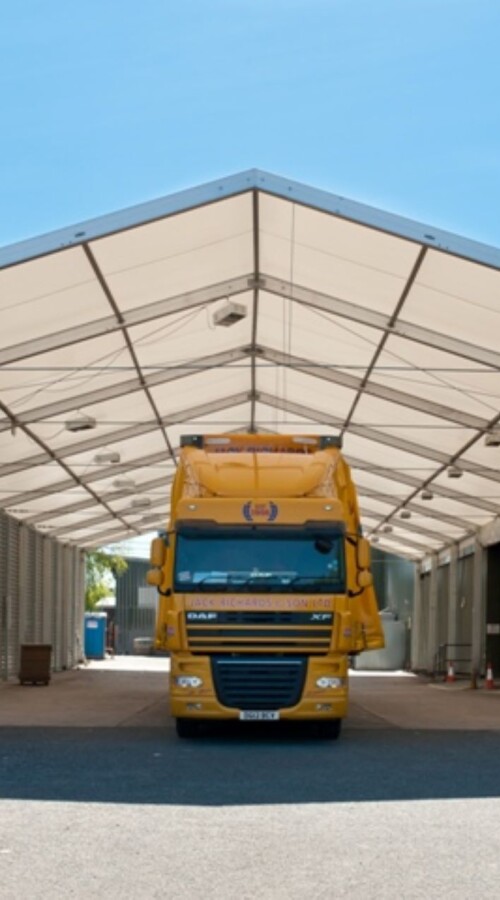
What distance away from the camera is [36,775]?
477 inches

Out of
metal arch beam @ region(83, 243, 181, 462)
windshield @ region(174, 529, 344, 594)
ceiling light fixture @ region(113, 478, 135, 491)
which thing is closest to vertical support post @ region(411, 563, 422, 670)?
ceiling light fixture @ region(113, 478, 135, 491)

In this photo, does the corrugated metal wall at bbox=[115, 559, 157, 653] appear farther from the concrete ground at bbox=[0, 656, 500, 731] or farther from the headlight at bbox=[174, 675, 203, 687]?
the headlight at bbox=[174, 675, 203, 687]

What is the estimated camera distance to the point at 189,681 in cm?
1566

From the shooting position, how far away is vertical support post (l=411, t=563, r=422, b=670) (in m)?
50.6

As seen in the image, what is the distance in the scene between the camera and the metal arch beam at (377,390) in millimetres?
24578

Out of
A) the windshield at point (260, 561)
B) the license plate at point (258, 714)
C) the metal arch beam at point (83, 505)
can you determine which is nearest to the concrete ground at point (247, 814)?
the license plate at point (258, 714)

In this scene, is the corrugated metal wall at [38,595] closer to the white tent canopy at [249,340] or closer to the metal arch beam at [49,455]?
the white tent canopy at [249,340]

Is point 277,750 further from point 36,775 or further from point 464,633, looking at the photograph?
point 464,633

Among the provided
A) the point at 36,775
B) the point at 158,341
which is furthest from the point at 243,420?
the point at 36,775

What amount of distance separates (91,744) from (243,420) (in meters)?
16.6

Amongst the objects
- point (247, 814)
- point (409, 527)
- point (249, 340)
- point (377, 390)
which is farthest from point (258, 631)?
point (409, 527)

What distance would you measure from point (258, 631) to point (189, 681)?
2.99 ft

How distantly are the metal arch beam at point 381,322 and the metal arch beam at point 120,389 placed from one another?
12.6 ft

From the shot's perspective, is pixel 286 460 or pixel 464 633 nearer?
pixel 286 460
